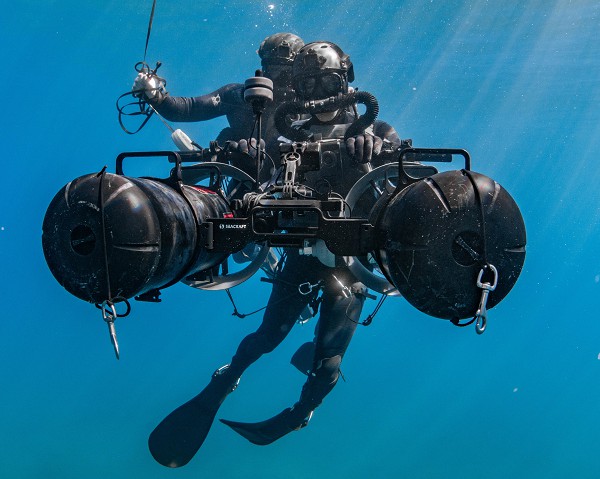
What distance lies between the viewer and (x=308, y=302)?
609cm

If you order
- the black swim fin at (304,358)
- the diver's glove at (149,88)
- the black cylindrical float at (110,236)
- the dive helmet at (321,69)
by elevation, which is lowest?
the black cylindrical float at (110,236)

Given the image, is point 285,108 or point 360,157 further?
point 285,108

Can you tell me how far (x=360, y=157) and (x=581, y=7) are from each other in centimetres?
1550

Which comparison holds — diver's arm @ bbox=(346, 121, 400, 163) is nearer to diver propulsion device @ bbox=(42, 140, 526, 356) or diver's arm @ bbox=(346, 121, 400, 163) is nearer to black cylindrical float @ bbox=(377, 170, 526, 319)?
diver propulsion device @ bbox=(42, 140, 526, 356)

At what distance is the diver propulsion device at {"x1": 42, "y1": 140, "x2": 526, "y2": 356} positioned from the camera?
245 centimetres

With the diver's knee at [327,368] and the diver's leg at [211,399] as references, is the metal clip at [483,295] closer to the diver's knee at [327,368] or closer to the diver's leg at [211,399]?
the diver's leg at [211,399]

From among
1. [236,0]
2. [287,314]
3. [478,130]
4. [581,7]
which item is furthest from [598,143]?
[287,314]

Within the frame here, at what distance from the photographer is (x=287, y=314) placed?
6910 mm

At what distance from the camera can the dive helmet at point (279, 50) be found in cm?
756

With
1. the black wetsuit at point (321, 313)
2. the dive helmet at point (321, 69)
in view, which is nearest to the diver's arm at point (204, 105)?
the dive helmet at point (321, 69)

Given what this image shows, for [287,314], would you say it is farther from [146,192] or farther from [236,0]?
[236,0]

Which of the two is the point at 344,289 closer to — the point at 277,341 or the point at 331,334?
the point at 331,334

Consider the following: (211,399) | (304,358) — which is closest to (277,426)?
(211,399)

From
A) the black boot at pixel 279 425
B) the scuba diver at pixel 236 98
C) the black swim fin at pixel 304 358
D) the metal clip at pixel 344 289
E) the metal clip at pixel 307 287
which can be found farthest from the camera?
the black swim fin at pixel 304 358
